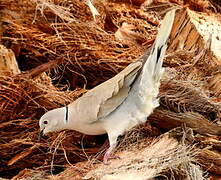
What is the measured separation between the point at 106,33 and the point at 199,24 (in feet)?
1.07

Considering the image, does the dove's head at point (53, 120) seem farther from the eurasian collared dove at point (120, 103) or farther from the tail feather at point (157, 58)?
the tail feather at point (157, 58)

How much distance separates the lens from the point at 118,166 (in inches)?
57.9

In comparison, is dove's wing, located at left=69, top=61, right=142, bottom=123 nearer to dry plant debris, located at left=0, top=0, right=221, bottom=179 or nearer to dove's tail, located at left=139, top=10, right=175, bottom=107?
dove's tail, located at left=139, top=10, right=175, bottom=107

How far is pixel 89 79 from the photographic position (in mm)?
1910

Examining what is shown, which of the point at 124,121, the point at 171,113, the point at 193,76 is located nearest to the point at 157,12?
the point at 193,76

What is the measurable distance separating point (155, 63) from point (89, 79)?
43 centimetres

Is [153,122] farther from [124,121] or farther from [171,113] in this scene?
[124,121]

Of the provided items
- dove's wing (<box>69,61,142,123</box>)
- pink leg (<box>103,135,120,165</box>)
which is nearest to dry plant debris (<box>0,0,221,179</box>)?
pink leg (<box>103,135,120,165</box>)

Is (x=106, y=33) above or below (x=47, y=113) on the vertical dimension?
above

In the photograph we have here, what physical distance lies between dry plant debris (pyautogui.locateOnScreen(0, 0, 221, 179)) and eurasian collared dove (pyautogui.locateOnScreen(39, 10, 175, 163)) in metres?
0.10

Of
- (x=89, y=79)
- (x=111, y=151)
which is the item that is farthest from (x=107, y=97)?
(x=89, y=79)

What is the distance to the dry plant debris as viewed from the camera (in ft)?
5.41

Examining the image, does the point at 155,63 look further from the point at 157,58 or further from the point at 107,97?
the point at 107,97

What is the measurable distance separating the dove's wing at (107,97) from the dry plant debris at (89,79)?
142 millimetres
